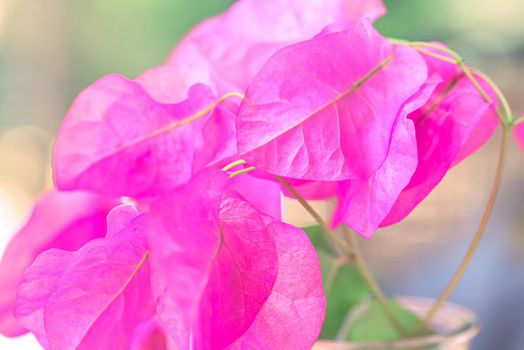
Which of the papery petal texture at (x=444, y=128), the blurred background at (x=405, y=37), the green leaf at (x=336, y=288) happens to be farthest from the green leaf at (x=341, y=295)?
the blurred background at (x=405, y=37)

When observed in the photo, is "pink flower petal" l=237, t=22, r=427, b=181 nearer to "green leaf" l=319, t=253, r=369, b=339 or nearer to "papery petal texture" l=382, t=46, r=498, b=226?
"papery petal texture" l=382, t=46, r=498, b=226

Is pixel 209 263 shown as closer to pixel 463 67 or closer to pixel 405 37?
pixel 463 67

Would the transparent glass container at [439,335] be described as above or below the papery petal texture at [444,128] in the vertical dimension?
below

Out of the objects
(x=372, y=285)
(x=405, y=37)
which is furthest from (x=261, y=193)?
(x=405, y=37)

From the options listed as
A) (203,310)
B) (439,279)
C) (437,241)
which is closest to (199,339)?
(203,310)

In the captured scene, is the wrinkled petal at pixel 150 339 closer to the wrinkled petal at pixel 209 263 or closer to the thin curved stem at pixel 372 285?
the wrinkled petal at pixel 209 263

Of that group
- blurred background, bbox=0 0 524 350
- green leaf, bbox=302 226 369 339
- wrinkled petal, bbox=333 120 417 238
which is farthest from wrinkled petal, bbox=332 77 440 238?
blurred background, bbox=0 0 524 350
